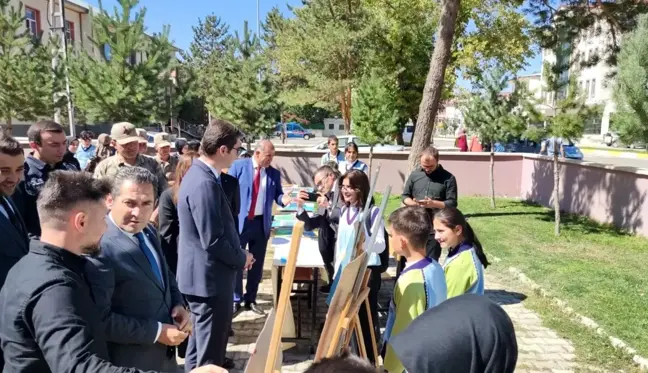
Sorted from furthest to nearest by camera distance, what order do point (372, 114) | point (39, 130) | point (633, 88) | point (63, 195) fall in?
point (372, 114) < point (633, 88) < point (39, 130) < point (63, 195)

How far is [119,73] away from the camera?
1579 cm

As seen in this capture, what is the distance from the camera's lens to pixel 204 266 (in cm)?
321

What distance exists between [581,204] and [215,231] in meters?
11.0

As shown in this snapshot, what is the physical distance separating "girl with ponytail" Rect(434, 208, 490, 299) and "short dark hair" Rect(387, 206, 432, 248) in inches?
15.7

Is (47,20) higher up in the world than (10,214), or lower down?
higher up

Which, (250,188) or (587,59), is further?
(587,59)

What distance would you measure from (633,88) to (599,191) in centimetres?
362

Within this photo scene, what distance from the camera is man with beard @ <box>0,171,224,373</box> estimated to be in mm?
1491

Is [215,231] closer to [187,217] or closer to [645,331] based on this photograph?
[187,217]

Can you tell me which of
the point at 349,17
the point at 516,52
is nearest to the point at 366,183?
the point at 516,52

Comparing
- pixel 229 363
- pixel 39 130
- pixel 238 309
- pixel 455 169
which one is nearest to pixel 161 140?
pixel 238 309

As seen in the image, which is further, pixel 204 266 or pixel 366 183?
pixel 366 183

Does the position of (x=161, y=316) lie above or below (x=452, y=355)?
below

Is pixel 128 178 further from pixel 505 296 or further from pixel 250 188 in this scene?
pixel 505 296
